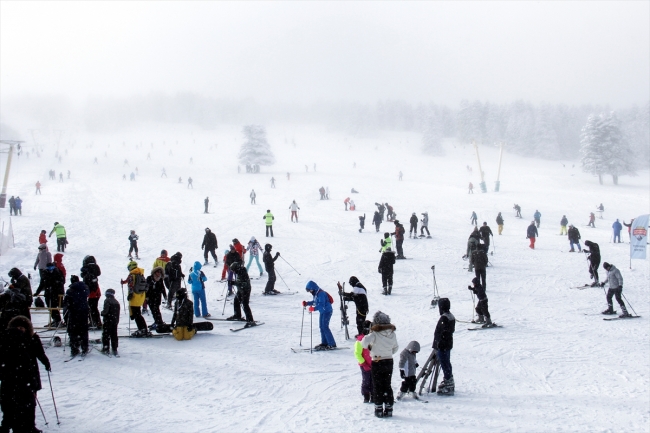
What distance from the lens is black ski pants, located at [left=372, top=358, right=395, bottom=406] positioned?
6719 mm

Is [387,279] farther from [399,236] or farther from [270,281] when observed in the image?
[399,236]

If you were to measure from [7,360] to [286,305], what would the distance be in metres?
8.97

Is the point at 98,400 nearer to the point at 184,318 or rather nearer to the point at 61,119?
the point at 184,318

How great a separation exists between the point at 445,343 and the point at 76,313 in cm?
635

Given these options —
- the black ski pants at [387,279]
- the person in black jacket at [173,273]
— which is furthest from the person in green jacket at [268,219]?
the person in black jacket at [173,273]

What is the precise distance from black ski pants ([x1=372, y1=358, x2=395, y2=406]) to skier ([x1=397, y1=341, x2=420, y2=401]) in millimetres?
857

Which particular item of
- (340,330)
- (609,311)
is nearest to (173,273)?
(340,330)

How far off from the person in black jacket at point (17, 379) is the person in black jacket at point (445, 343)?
5.48 m

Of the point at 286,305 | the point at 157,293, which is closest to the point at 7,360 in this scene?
the point at 157,293

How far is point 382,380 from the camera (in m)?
6.73

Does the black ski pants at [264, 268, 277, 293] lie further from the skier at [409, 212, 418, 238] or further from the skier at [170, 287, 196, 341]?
A: the skier at [409, 212, 418, 238]

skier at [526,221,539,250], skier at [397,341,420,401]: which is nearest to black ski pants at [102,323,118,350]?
skier at [397,341,420,401]

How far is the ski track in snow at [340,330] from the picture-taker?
7105 millimetres

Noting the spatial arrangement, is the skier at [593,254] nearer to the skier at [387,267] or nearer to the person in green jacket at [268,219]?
the skier at [387,267]
